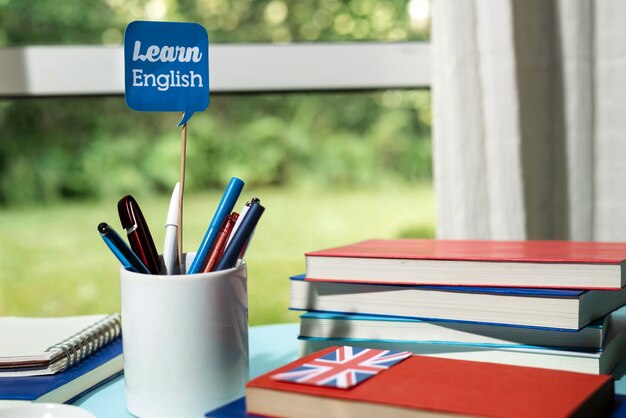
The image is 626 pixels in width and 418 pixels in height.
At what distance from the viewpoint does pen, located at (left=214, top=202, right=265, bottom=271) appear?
0.54 m

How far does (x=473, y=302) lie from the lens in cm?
61

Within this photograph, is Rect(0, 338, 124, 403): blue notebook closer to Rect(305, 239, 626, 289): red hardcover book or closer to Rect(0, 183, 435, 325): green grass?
Rect(305, 239, 626, 289): red hardcover book

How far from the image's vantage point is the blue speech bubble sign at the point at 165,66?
0.58 metres

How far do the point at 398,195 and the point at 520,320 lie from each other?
2.82 meters

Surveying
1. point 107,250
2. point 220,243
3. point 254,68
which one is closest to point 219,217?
point 220,243

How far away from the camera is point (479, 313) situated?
1.99 feet

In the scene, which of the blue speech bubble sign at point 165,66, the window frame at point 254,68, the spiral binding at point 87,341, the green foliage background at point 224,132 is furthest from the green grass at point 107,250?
the blue speech bubble sign at point 165,66

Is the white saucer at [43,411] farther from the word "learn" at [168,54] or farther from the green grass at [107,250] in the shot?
the green grass at [107,250]

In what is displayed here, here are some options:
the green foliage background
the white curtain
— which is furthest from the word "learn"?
the green foliage background

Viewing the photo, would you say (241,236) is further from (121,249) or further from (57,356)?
(57,356)

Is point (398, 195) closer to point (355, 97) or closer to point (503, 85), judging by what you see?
point (355, 97)

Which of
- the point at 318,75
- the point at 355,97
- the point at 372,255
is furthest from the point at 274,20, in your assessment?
the point at 372,255

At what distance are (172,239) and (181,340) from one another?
4.0 inches

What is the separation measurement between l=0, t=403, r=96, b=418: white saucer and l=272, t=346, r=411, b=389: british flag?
5.7 inches
